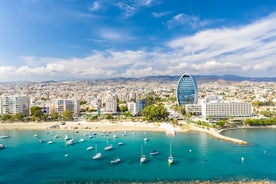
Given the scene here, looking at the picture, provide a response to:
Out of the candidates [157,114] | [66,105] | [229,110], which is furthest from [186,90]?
[66,105]

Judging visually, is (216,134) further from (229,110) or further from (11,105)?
(11,105)

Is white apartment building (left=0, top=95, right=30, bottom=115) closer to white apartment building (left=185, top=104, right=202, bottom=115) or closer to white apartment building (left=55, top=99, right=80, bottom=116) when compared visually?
white apartment building (left=55, top=99, right=80, bottom=116)

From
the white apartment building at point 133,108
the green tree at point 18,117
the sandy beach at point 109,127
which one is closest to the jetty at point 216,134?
the sandy beach at point 109,127

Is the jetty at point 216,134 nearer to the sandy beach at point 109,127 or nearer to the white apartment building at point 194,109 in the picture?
the sandy beach at point 109,127

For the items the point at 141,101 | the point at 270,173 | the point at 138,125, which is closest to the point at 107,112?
the point at 141,101

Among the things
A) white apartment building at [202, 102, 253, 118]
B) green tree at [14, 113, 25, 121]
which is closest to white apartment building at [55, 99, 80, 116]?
green tree at [14, 113, 25, 121]

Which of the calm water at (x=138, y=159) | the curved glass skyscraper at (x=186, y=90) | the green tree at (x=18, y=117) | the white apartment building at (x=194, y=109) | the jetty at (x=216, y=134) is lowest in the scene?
the calm water at (x=138, y=159)
